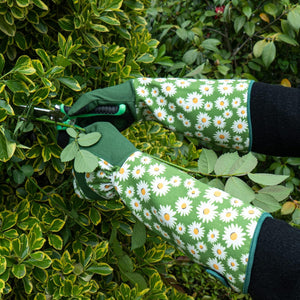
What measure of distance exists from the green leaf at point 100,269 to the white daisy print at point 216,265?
1.40 ft

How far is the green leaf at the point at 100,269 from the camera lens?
113 centimetres

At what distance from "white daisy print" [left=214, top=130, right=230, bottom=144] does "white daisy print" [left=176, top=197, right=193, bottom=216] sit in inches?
14.1

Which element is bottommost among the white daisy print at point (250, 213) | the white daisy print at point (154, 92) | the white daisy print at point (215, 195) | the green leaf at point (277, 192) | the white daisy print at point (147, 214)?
the white daisy print at point (147, 214)

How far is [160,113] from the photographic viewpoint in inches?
44.8

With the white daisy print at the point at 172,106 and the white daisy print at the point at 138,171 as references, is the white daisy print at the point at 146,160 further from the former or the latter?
the white daisy print at the point at 172,106

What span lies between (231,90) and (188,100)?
0.13 meters

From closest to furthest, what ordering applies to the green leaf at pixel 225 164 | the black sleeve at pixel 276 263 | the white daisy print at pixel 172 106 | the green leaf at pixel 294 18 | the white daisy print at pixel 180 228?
the black sleeve at pixel 276 263, the white daisy print at pixel 180 228, the green leaf at pixel 225 164, the white daisy print at pixel 172 106, the green leaf at pixel 294 18

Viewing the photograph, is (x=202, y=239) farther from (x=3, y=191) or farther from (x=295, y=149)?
(x=3, y=191)

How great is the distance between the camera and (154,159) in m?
0.92

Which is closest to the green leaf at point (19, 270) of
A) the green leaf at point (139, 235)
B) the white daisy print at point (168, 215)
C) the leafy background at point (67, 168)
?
the leafy background at point (67, 168)

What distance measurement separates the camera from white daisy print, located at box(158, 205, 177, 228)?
32.3 inches

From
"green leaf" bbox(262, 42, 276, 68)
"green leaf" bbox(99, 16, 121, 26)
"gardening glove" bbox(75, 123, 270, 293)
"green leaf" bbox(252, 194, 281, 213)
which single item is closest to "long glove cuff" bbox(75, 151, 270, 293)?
"gardening glove" bbox(75, 123, 270, 293)

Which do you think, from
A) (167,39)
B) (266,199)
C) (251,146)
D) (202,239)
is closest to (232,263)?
(202,239)

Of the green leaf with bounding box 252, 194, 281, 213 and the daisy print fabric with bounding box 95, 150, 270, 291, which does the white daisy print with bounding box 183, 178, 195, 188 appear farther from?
the green leaf with bounding box 252, 194, 281, 213
